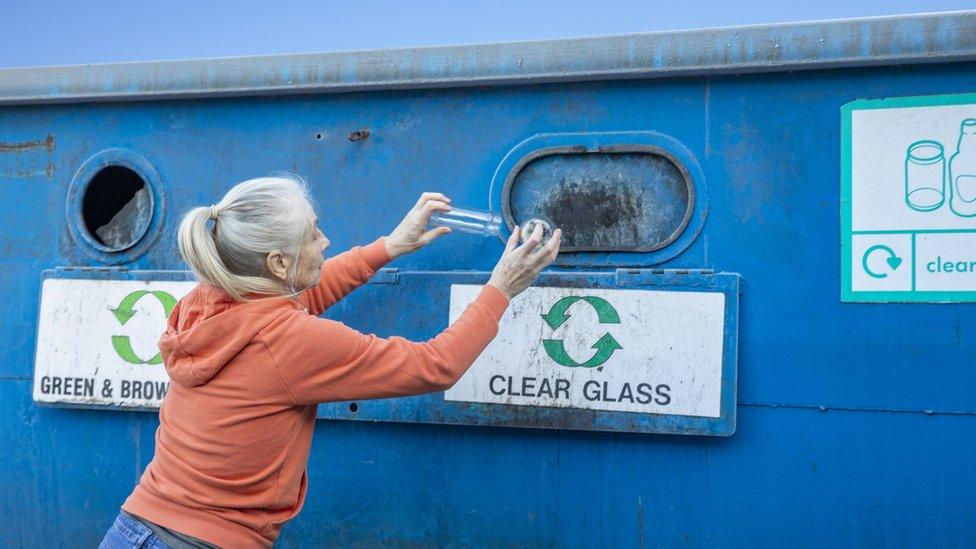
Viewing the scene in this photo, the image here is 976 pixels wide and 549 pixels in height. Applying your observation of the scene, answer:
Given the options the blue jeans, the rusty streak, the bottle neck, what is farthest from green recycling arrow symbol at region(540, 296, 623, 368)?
the rusty streak

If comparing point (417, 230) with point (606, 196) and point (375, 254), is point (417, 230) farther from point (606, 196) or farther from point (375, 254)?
point (606, 196)

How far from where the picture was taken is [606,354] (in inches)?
82.7

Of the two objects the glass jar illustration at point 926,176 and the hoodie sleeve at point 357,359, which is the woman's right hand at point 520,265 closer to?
the hoodie sleeve at point 357,359

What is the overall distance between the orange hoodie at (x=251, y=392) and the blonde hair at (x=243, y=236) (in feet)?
0.15

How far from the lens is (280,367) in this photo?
1.61 meters

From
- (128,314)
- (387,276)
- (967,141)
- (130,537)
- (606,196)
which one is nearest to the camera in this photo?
(130,537)

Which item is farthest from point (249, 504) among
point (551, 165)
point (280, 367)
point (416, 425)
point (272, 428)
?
point (551, 165)

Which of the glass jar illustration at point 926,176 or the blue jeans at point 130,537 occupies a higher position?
the glass jar illustration at point 926,176

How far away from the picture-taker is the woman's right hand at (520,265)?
180cm

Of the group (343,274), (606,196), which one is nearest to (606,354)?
(606,196)

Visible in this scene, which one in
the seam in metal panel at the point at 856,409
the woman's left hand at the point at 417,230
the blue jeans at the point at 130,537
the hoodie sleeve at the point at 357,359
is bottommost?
the blue jeans at the point at 130,537

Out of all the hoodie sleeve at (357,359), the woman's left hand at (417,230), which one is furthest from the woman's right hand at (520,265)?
the woman's left hand at (417,230)

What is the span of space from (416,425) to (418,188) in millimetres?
577

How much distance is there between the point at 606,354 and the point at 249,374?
83cm
